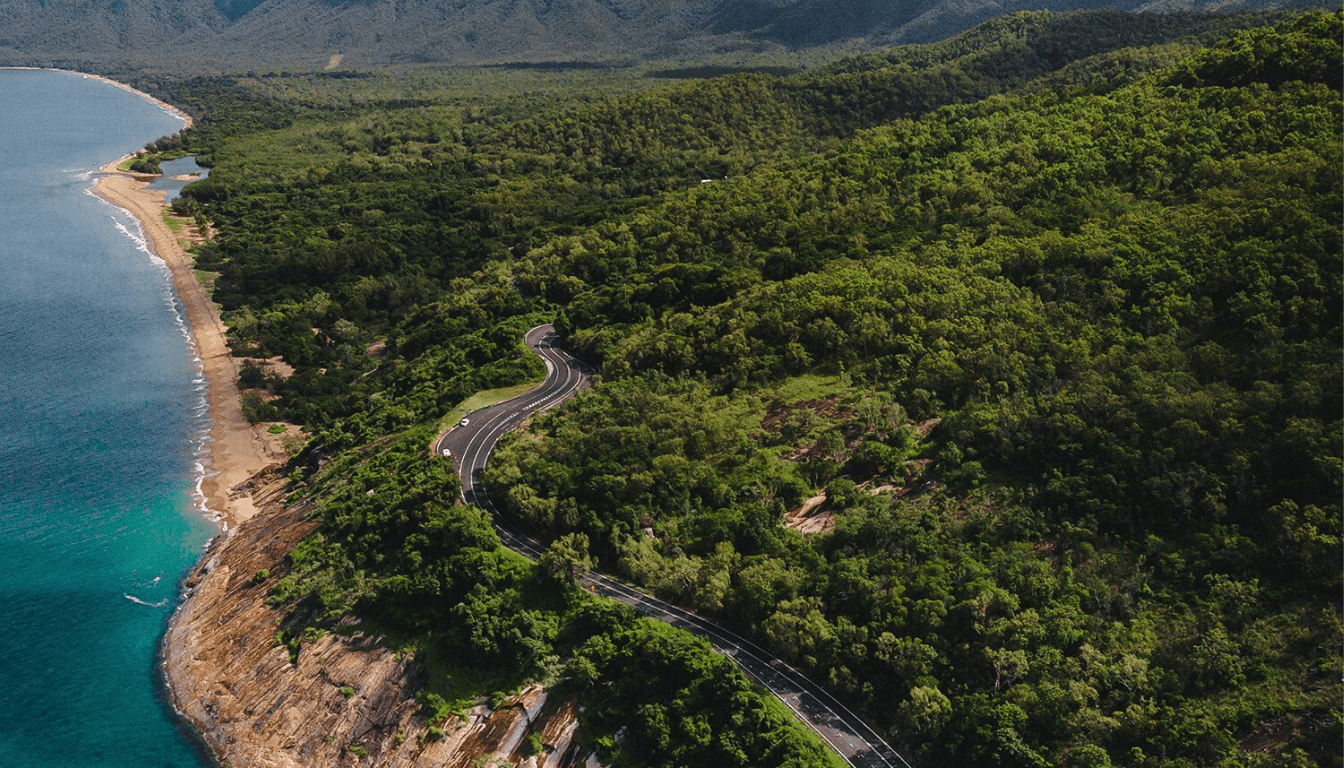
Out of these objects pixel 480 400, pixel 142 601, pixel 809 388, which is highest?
pixel 809 388

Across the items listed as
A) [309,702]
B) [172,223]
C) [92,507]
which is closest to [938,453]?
[309,702]

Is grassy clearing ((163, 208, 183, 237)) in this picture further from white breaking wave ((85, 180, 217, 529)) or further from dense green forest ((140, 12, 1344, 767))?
dense green forest ((140, 12, 1344, 767))

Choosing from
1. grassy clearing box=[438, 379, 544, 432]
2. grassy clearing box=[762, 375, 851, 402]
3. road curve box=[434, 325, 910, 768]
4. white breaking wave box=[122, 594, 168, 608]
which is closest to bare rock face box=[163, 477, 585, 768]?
white breaking wave box=[122, 594, 168, 608]

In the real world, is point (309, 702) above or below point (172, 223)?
below

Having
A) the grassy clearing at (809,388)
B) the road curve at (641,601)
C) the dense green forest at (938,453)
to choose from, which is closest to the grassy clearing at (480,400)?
the road curve at (641,601)

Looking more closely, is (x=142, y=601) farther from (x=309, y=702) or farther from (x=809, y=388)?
(x=809, y=388)
